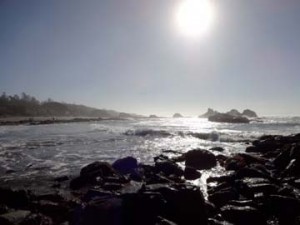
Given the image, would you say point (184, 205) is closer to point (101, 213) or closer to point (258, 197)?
point (101, 213)

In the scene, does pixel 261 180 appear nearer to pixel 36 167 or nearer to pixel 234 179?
pixel 234 179

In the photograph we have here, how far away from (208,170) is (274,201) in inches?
268

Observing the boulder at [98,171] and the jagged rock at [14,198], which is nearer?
the jagged rock at [14,198]

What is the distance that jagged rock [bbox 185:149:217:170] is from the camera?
17.6 meters

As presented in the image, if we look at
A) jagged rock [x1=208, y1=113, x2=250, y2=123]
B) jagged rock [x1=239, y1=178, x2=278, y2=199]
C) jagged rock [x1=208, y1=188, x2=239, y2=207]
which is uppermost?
jagged rock [x1=208, y1=113, x2=250, y2=123]

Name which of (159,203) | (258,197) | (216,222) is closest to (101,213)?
(159,203)

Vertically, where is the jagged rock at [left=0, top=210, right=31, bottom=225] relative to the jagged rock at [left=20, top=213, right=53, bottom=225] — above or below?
above

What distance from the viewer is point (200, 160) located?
1805cm

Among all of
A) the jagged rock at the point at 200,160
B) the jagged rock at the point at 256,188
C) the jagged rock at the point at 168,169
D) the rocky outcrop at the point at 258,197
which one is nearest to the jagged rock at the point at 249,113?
the jagged rock at the point at 200,160

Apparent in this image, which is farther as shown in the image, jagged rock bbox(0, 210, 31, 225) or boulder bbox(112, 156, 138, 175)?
boulder bbox(112, 156, 138, 175)

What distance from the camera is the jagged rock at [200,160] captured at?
57.7 ft

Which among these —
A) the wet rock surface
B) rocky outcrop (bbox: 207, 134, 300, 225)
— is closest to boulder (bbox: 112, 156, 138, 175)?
the wet rock surface

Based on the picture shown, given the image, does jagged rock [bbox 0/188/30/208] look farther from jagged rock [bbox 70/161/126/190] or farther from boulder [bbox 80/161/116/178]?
boulder [bbox 80/161/116/178]

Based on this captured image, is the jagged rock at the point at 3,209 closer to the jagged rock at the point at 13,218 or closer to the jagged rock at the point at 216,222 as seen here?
the jagged rock at the point at 13,218
